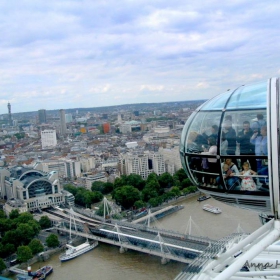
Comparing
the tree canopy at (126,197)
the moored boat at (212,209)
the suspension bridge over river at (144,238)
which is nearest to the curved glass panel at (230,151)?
the suspension bridge over river at (144,238)

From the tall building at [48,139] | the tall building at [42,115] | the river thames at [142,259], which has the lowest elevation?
the river thames at [142,259]

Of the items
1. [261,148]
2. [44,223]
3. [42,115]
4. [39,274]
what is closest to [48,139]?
[44,223]

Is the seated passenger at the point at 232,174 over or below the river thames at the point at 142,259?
over

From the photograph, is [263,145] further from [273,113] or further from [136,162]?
[136,162]

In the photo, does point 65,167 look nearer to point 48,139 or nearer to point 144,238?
point 144,238

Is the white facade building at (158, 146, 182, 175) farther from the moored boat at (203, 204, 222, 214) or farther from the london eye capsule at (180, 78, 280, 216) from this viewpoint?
the london eye capsule at (180, 78, 280, 216)

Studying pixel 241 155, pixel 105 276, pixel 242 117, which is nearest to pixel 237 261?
pixel 241 155

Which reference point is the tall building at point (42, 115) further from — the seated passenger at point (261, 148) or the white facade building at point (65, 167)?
the seated passenger at point (261, 148)
